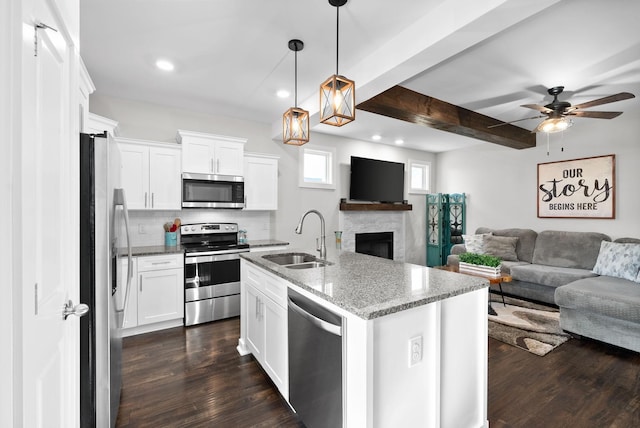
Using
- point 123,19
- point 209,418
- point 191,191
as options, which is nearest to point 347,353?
point 209,418

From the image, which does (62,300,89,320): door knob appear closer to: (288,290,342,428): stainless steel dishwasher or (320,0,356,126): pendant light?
(288,290,342,428): stainless steel dishwasher

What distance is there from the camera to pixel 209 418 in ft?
6.34

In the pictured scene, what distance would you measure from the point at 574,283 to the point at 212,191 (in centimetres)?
428

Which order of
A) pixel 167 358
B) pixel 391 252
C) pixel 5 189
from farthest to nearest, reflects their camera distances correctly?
pixel 391 252
pixel 167 358
pixel 5 189

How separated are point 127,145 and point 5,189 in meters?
3.18

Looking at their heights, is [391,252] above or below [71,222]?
below

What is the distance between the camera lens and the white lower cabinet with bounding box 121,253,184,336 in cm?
318

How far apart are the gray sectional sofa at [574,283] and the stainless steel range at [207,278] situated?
3.47 meters

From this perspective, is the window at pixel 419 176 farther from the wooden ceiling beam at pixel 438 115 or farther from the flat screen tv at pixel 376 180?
the wooden ceiling beam at pixel 438 115

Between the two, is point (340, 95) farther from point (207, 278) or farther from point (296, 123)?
point (207, 278)

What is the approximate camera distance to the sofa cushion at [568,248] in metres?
4.23

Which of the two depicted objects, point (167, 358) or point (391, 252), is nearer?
point (167, 358)

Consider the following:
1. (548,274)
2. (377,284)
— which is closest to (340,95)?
(377,284)

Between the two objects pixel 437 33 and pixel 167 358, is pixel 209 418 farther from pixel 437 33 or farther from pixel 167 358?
pixel 437 33
